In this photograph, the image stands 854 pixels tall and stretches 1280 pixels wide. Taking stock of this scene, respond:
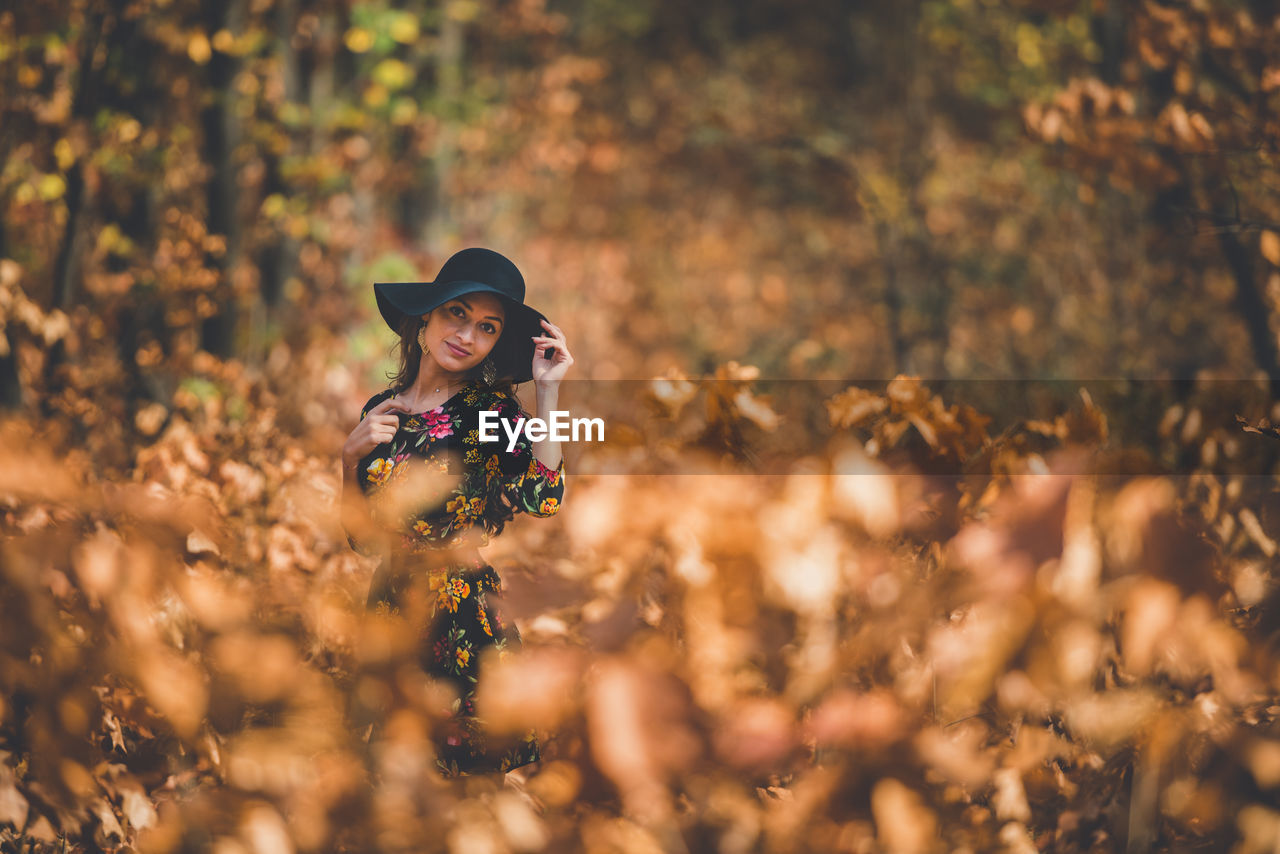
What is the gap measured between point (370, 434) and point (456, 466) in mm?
166

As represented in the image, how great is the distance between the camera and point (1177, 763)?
1849mm

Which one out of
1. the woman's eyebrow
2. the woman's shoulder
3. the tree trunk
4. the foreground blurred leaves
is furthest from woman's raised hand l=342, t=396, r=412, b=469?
the tree trunk

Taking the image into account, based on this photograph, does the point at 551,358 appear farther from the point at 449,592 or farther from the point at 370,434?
the point at 449,592

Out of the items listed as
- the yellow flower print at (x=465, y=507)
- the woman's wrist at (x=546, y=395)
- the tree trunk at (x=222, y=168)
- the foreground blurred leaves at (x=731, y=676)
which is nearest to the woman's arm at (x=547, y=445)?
the woman's wrist at (x=546, y=395)

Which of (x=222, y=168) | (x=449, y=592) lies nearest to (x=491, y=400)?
(x=449, y=592)

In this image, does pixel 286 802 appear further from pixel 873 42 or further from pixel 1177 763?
pixel 873 42

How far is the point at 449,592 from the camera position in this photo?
5.51 feet

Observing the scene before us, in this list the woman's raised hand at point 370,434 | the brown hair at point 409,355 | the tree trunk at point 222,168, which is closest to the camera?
the woman's raised hand at point 370,434

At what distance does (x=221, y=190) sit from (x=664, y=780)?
3908 mm

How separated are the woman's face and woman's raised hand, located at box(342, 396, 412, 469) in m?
0.15

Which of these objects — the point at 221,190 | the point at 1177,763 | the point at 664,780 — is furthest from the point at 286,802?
the point at 221,190

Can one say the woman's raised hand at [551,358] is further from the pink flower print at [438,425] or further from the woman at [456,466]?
the pink flower print at [438,425]

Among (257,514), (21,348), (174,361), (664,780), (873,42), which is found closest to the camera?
(664,780)

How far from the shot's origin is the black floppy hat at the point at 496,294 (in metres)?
1.64
